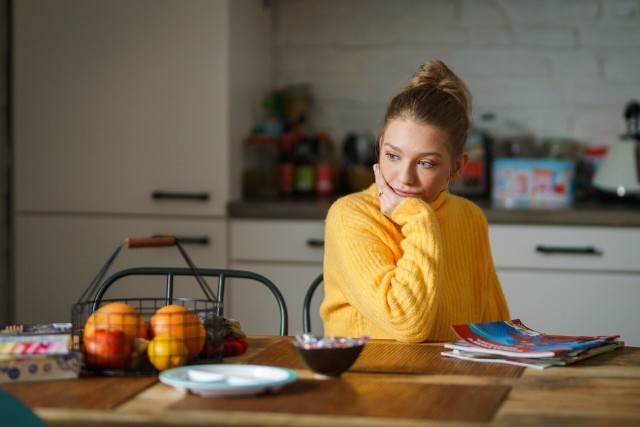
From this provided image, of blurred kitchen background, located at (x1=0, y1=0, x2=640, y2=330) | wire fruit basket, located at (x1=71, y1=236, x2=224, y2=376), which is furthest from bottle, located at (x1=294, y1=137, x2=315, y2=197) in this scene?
wire fruit basket, located at (x1=71, y1=236, x2=224, y2=376)

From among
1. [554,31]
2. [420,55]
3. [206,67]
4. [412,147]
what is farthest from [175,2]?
[412,147]

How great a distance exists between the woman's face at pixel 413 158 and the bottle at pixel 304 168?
69.2 inches

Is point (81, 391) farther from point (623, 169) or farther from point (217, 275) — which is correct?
point (623, 169)

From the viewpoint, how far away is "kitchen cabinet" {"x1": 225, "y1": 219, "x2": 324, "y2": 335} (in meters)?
3.33

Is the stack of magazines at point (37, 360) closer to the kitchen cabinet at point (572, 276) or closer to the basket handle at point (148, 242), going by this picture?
the basket handle at point (148, 242)

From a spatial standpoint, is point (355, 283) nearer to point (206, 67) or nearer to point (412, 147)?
point (412, 147)

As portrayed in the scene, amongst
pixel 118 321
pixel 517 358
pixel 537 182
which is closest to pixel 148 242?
pixel 118 321

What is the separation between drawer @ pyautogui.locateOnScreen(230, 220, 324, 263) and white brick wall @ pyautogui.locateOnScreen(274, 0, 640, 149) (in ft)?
2.31

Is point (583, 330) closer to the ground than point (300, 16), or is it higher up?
closer to the ground

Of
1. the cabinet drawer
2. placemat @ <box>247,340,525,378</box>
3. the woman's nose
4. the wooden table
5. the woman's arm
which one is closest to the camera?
the wooden table

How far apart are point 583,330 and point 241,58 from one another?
5.03 feet

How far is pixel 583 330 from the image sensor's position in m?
3.18

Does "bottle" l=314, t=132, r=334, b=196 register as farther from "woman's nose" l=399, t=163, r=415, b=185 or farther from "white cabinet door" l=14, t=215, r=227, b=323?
"woman's nose" l=399, t=163, r=415, b=185

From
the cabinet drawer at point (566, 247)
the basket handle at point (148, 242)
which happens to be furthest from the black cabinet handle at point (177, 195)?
the basket handle at point (148, 242)
